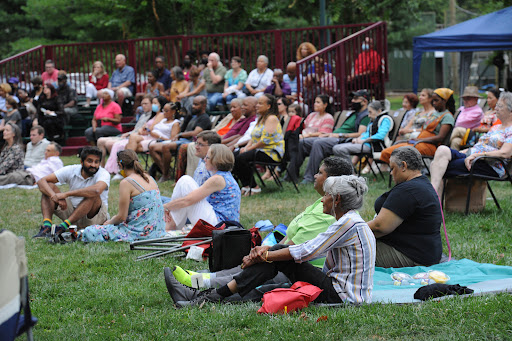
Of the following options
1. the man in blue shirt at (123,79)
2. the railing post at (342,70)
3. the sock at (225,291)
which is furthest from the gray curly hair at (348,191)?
A: the man in blue shirt at (123,79)

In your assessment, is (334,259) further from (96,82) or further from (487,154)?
(96,82)

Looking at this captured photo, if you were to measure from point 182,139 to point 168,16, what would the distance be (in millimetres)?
10451

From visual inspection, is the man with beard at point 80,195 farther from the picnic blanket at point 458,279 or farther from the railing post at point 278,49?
the railing post at point 278,49

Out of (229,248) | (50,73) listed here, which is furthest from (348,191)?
(50,73)

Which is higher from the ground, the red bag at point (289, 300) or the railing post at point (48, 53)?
the railing post at point (48, 53)

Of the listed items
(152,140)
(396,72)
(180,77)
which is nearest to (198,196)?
(152,140)

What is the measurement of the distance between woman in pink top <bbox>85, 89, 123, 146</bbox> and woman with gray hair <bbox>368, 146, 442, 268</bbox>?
919 centimetres

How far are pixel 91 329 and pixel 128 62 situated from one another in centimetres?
1326

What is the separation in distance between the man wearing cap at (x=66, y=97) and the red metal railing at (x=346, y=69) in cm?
572

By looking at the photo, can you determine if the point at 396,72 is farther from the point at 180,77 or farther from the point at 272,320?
the point at 272,320

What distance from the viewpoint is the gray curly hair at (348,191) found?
14.6 ft

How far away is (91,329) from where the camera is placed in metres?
4.35

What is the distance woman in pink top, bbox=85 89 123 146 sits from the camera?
13.8m

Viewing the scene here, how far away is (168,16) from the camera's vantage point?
69.4 ft
